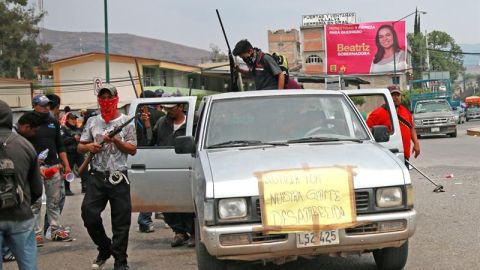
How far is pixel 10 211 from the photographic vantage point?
450 centimetres

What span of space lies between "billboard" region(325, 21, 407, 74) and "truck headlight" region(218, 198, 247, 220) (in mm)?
65841

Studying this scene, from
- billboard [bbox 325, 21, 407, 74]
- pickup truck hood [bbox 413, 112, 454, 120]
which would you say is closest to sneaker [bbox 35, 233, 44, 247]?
pickup truck hood [bbox 413, 112, 454, 120]

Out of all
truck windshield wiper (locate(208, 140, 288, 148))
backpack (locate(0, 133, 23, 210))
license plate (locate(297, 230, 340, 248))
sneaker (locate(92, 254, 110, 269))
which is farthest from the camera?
sneaker (locate(92, 254, 110, 269))

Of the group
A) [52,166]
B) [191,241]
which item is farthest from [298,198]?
[52,166]

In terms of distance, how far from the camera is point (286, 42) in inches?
4232

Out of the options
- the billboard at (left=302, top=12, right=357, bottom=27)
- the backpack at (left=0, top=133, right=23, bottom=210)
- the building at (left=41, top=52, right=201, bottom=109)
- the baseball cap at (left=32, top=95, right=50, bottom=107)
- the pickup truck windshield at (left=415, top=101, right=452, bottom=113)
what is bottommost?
the pickup truck windshield at (left=415, top=101, right=452, bottom=113)

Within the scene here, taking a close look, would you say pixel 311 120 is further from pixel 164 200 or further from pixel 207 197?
pixel 164 200

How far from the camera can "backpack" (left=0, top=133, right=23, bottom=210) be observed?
437cm

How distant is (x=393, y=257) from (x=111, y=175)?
2.76 metres

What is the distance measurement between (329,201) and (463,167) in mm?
11043

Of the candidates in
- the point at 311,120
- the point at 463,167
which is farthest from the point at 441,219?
the point at 463,167

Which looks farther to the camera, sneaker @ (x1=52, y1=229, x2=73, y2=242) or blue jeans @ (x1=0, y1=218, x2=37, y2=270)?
sneaker @ (x1=52, y1=229, x2=73, y2=242)

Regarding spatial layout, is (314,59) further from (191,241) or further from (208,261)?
(208,261)

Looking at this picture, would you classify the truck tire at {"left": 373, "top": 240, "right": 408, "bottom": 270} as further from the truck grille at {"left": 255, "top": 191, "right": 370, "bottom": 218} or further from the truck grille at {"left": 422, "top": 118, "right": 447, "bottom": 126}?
the truck grille at {"left": 422, "top": 118, "right": 447, "bottom": 126}
